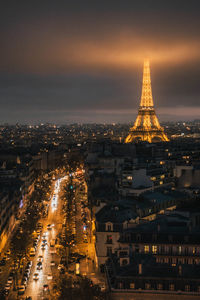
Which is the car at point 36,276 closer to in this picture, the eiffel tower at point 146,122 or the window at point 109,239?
the window at point 109,239

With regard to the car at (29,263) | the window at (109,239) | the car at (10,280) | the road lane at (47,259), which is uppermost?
the window at (109,239)

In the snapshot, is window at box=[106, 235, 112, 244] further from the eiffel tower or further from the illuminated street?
the eiffel tower

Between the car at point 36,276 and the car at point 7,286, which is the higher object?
the car at point 7,286

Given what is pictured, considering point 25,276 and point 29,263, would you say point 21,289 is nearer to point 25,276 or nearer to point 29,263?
point 25,276

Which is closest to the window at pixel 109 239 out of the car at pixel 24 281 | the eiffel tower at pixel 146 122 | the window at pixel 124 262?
the car at pixel 24 281

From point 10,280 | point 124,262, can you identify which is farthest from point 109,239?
point 124,262

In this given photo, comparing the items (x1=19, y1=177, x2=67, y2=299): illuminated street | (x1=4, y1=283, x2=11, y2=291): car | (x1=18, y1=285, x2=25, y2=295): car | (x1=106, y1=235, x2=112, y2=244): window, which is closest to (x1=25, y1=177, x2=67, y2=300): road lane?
(x1=19, y1=177, x2=67, y2=299): illuminated street

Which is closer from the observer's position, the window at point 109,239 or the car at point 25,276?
the car at point 25,276

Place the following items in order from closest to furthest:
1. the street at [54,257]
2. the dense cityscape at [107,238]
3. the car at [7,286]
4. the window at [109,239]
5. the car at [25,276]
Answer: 1. the dense cityscape at [107,238]
2. the car at [7,286]
3. the street at [54,257]
4. the car at [25,276]
5. the window at [109,239]
